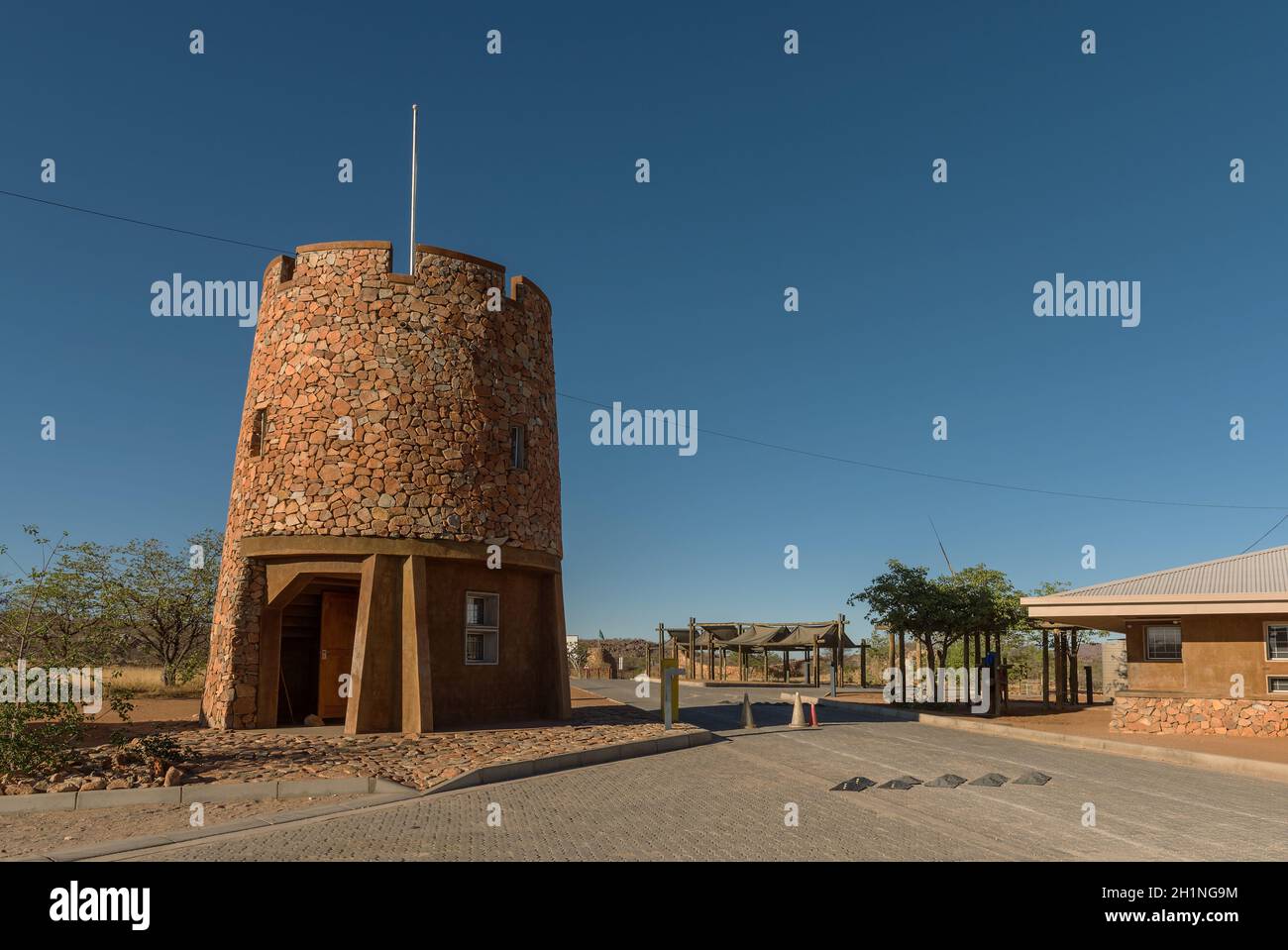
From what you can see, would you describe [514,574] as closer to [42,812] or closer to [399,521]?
[399,521]

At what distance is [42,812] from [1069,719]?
75.6 feet

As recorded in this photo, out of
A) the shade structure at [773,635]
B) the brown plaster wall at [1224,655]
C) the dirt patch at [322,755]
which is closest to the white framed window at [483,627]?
the dirt patch at [322,755]

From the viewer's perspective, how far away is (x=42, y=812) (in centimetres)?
934

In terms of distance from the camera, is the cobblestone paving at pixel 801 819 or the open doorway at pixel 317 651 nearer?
the cobblestone paving at pixel 801 819

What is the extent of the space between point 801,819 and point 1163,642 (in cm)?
1655

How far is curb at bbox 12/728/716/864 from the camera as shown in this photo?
304 inches

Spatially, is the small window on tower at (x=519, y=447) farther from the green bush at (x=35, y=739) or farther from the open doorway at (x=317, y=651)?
the green bush at (x=35, y=739)

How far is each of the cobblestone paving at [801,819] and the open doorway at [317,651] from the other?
809 cm

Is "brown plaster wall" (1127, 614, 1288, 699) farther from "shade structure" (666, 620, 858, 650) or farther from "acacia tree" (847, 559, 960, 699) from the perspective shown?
"shade structure" (666, 620, 858, 650)

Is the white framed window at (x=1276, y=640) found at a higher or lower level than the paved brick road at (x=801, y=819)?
higher

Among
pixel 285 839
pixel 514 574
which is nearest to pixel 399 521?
pixel 514 574

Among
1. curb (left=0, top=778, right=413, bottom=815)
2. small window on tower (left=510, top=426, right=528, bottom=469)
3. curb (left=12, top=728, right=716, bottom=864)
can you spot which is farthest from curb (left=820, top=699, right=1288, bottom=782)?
curb (left=0, top=778, right=413, bottom=815)

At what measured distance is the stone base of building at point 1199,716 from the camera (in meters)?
18.4

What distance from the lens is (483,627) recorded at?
18.0m
